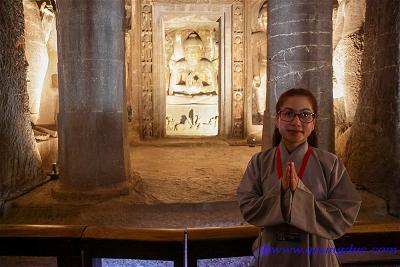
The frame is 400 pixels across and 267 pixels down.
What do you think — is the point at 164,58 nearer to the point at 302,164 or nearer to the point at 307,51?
the point at 307,51

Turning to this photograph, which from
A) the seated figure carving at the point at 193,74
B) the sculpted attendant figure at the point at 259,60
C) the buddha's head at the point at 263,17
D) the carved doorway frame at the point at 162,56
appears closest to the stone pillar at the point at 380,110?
the sculpted attendant figure at the point at 259,60

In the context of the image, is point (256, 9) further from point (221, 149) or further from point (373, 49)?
point (373, 49)

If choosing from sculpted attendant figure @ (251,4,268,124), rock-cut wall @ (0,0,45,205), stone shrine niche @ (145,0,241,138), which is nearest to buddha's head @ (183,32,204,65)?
stone shrine niche @ (145,0,241,138)

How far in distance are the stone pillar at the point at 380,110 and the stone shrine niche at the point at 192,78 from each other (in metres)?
6.48

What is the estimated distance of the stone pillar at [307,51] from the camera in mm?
4602

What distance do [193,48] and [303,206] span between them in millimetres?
10608

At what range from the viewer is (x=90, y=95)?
4430mm

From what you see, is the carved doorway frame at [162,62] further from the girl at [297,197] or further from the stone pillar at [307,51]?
the girl at [297,197]

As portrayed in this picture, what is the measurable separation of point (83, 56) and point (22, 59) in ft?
3.84

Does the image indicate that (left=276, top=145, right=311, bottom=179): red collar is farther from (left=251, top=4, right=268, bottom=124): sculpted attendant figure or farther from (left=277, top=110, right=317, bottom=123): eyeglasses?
(left=251, top=4, right=268, bottom=124): sculpted attendant figure

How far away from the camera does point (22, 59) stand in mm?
4977

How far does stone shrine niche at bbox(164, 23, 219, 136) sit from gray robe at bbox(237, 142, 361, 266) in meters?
9.37

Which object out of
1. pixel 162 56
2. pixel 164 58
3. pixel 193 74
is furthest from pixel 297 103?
pixel 193 74

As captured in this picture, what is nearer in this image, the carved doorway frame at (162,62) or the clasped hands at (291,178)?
the clasped hands at (291,178)
